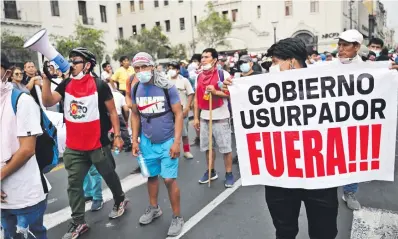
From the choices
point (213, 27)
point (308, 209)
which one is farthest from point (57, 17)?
point (308, 209)

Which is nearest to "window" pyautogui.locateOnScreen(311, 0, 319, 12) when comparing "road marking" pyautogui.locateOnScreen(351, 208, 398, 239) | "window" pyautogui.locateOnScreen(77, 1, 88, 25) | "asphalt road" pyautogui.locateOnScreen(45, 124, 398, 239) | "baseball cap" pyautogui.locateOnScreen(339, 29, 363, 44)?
"window" pyautogui.locateOnScreen(77, 1, 88, 25)

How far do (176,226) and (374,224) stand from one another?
78.0 inches

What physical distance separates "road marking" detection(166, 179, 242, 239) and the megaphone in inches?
77.1

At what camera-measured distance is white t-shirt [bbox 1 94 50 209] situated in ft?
8.00

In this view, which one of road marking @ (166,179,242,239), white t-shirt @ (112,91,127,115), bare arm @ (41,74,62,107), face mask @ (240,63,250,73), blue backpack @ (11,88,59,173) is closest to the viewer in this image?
blue backpack @ (11,88,59,173)

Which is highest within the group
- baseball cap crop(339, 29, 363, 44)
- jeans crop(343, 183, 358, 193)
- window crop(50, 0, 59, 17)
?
window crop(50, 0, 59, 17)

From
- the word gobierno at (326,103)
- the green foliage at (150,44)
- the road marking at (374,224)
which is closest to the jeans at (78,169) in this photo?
the word gobierno at (326,103)

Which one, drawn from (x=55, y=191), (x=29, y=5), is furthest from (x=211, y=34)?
(x=55, y=191)

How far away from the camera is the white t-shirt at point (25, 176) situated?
8.00 ft

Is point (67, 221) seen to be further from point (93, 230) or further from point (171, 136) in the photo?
point (171, 136)

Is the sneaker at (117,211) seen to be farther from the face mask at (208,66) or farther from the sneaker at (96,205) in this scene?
the face mask at (208,66)

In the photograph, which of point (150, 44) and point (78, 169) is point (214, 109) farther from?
point (150, 44)

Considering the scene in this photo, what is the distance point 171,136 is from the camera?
3820 millimetres

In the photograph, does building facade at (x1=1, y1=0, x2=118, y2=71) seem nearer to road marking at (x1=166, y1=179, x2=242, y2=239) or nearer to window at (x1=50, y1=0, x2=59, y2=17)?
window at (x1=50, y1=0, x2=59, y2=17)
